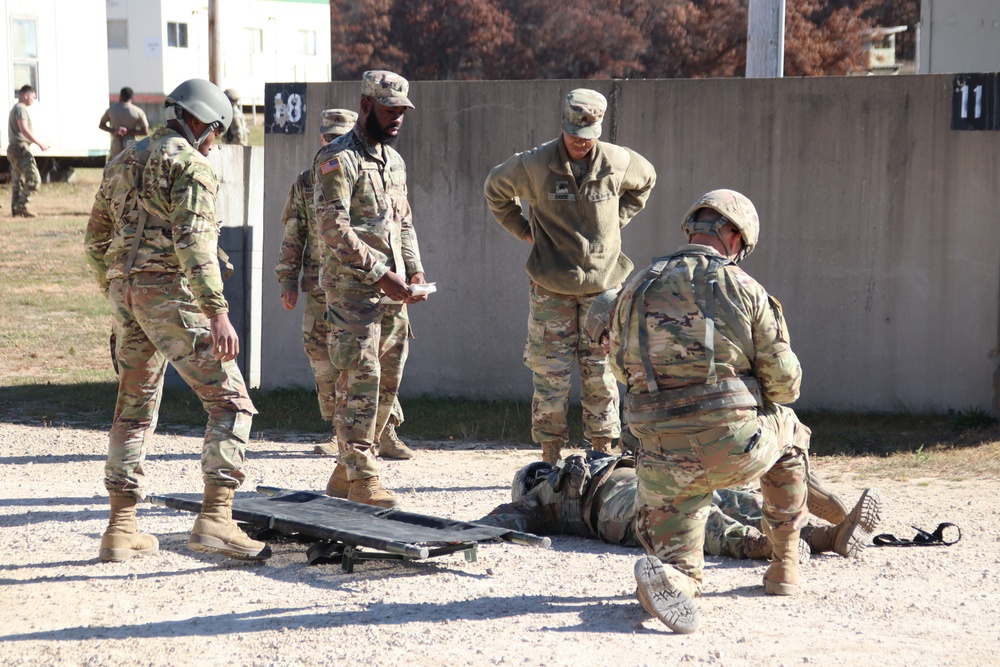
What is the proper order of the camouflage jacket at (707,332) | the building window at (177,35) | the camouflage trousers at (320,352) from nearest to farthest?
the camouflage jacket at (707,332)
the camouflage trousers at (320,352)
the building window at (177,35)

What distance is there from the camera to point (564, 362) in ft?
22.7

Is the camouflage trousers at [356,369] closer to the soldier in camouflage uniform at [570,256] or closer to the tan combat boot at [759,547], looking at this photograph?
the soldier in camouflage uniform at [570,256]

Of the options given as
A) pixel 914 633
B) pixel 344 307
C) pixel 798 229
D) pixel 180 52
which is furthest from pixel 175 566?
pixel 180 52

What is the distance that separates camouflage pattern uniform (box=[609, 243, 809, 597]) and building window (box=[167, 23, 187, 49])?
31.0 metres

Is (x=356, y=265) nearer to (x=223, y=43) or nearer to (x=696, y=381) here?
(x=696, y=381)

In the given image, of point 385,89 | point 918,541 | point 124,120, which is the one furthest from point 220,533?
point 124,120

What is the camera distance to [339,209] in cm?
620

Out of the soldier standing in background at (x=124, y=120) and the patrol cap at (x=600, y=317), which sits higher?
the soldier standing in background at (x=124, y=120)

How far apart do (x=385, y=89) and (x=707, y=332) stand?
8.07ft

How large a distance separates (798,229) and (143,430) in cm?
523

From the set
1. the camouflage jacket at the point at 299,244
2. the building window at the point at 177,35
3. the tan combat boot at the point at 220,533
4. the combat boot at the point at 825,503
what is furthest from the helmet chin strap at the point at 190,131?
the building window at the point at 177,35

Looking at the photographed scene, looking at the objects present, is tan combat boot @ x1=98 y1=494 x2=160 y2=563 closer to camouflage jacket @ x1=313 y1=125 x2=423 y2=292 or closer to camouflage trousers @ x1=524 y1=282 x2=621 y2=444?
camouflage jacket @ x1=313 y1=125 x2=423 y2=292

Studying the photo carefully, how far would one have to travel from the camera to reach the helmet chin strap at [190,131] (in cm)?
532

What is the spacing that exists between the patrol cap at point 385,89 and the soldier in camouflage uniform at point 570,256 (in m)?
0.98
